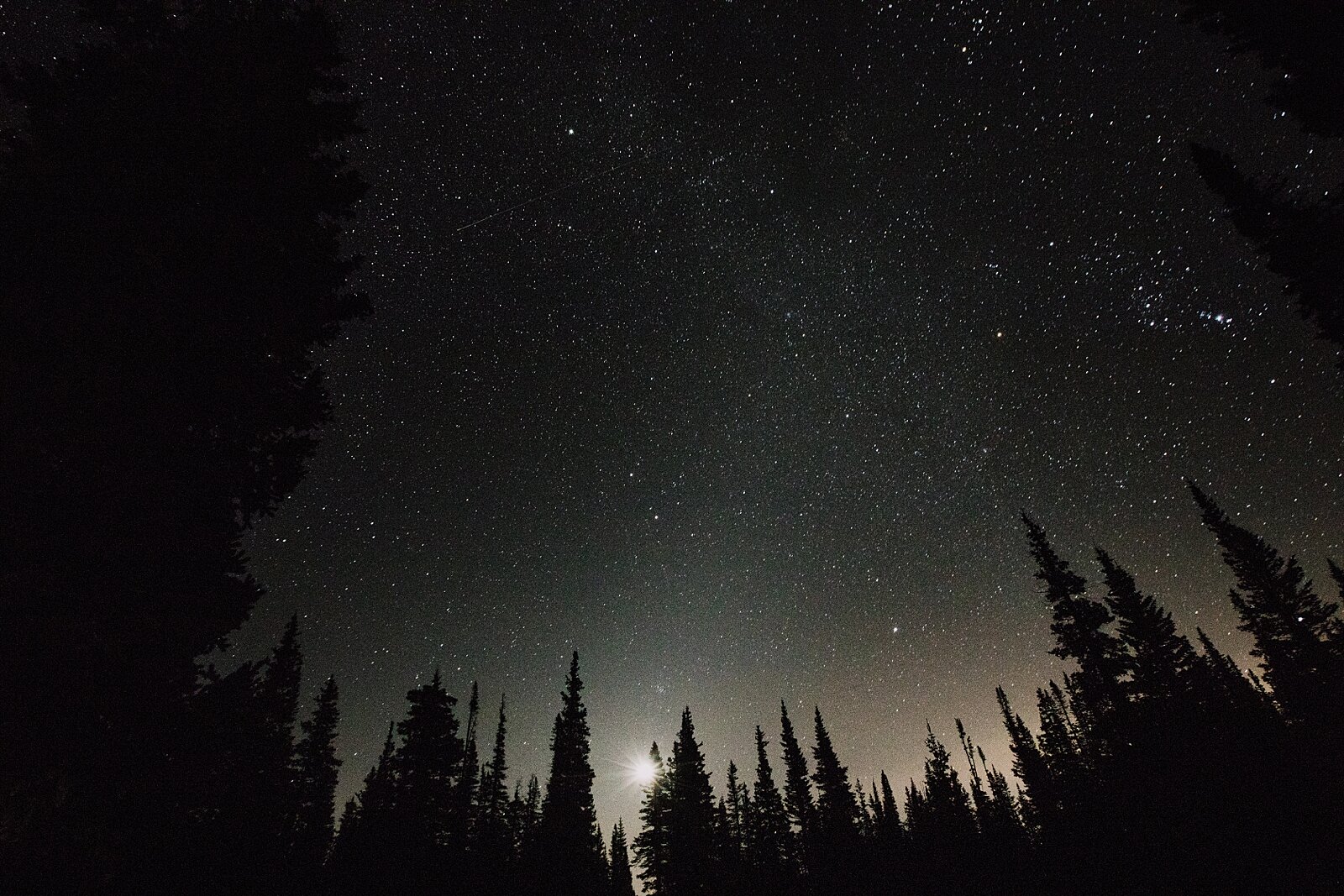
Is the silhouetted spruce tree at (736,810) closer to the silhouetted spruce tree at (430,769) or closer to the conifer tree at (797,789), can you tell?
the conifer tree at (797,789)

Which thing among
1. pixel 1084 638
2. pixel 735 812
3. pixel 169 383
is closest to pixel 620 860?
pixel 735 812

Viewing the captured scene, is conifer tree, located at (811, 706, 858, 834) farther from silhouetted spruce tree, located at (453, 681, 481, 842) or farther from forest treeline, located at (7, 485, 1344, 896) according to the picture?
silhouetted spruce tree, located at (453, 681, 481, 842)

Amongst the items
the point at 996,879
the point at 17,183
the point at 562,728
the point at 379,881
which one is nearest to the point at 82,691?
the point at 17,183

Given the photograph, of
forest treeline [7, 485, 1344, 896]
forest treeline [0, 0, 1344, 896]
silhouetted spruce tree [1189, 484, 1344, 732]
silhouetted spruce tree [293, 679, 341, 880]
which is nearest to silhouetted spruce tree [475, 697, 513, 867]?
forest treeline [7, 485, 1344, 896]

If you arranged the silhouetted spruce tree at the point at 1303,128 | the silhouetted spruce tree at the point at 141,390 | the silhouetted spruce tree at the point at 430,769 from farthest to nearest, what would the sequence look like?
1. the silhouetted spruce tree at the point at 430,769
2. the silhouetted spruce tree at the point at 1303,128
3. the silhouetted spruce tree at the point at 141,390

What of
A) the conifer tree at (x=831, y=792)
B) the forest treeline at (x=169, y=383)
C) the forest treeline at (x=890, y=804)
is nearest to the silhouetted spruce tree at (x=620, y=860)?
the forest treeline at (x=890, y=804)

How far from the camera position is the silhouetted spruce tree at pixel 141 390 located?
4.25 m

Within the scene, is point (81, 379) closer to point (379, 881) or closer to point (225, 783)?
point (225, 783)

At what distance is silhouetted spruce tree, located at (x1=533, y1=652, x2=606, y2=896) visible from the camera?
29906 mm

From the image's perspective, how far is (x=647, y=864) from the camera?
123ft

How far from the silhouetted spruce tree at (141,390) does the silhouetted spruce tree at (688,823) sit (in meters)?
36.9

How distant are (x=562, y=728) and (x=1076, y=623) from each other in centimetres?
3358

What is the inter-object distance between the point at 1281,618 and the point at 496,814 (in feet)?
176

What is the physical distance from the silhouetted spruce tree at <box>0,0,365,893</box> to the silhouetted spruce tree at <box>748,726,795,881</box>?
4768 cm
